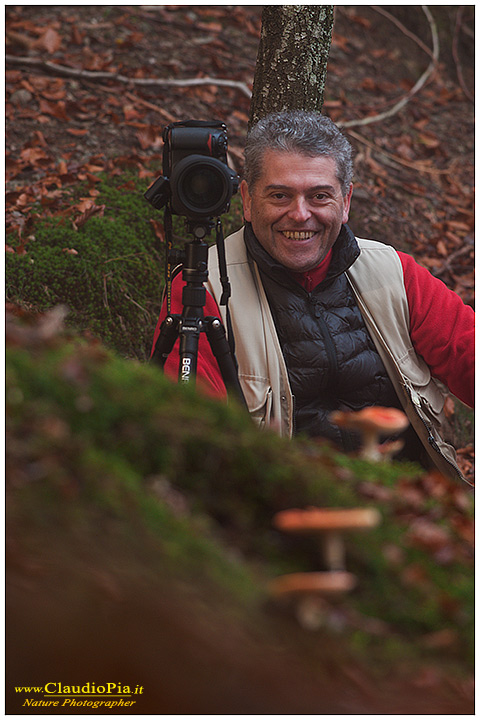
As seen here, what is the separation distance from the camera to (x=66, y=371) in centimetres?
116

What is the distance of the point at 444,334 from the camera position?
9.07 ft

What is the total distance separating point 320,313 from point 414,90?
4443 millimetres

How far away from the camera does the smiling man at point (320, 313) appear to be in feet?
8.61

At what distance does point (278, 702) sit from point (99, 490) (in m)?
0.52

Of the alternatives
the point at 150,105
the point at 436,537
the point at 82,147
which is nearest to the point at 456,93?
the point at 150,105

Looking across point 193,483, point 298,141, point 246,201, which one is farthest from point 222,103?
point 193,483

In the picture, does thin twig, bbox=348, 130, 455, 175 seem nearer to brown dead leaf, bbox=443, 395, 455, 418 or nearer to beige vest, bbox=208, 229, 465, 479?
brown dead leaf, bbox=443, 395, 455, 418

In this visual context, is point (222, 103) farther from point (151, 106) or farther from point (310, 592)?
point (310, 592)

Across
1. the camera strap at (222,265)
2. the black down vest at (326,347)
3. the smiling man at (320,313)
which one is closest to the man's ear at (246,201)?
the smiling man at (320,313)

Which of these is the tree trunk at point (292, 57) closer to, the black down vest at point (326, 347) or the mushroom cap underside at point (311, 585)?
the black down vest at point (326, 347)

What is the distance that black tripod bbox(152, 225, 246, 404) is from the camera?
220cm

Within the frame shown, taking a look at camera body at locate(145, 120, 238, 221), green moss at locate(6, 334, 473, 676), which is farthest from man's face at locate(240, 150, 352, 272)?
green moss at locate(6, 334, 473, 676)

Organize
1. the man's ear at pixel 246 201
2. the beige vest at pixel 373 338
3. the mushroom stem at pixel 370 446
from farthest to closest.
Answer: the man's ear at pixel 246 201 → the beige vest at pixel 373 338 → the mushroom stem at pixel 370 446

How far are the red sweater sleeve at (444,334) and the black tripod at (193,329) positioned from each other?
94 cm
